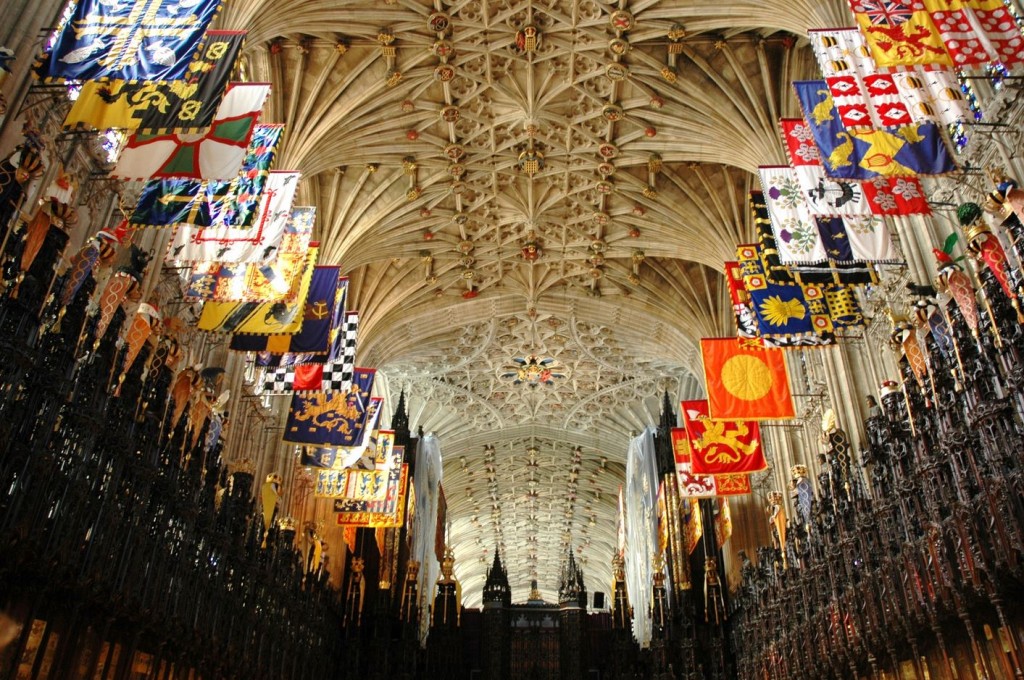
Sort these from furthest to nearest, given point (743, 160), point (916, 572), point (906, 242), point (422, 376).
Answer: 1. point (422, 376)
2. point (743, 160)
3. point (906, 242)
4. point (916, 572)

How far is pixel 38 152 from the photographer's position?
7.38m

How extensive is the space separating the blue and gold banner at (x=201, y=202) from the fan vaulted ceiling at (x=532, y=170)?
494cm

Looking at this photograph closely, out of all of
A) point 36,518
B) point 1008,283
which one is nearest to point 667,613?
point 1008,283

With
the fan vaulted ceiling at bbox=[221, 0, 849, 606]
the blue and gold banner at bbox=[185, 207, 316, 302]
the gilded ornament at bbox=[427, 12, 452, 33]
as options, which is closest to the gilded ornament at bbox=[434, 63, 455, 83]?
the fan vaulted ceiling at bbox=[221, 0, 849, 606]

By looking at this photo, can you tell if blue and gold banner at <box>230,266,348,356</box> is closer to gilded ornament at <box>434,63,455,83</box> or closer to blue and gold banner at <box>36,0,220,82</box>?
blue and gold banner at <box>36,0,220,82</box>

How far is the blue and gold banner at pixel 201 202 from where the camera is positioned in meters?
9.18

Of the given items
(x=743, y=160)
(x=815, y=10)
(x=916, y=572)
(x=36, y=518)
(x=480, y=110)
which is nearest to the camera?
(x=36, y=518)

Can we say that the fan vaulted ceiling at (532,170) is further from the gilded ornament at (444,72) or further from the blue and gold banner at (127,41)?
the blue and gold banner at (127,41)

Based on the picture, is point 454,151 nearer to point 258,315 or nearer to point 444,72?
point 444,72

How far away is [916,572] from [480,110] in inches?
582

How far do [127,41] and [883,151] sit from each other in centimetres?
828

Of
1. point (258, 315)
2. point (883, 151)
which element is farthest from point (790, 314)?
point (258, 315)

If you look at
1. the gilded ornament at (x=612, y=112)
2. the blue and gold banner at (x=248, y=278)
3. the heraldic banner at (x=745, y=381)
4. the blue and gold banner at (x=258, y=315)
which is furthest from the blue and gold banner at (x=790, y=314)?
the gilded ornament at (x=612, y=112)

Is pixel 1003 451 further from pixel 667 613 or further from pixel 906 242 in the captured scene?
pixel 667 613
